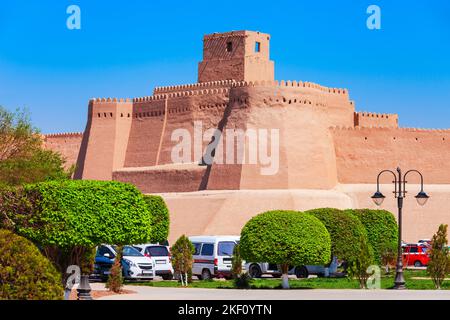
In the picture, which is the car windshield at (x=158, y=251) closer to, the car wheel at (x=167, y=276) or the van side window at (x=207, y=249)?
the car wheel at (x=167, y=276)

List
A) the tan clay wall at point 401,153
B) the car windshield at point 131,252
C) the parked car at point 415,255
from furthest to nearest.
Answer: the tan clay wall at point 401,153
the parked car at point 415,255
the car windshield at point 131,252

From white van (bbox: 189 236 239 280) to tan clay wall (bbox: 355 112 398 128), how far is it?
90.5 ft

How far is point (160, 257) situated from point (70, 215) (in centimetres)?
1012

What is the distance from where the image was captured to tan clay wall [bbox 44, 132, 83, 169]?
66562 millimetres

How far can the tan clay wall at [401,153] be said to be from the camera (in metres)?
53.4

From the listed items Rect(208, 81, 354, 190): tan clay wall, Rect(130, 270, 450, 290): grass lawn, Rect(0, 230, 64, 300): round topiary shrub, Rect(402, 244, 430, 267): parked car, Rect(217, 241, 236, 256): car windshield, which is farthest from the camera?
Rect(208, 81, 354, 190): tan clay wall

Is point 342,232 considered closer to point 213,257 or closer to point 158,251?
point 213,257

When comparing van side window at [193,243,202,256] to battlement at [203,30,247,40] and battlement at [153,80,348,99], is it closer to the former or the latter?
battlement at [153,80,348,99]

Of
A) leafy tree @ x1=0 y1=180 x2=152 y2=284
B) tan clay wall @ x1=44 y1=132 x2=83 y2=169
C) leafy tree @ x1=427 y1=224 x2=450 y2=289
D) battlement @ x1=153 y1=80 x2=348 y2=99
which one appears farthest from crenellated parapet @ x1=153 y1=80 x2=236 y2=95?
leafy tree @ x1=0 y1=180 x2=152 y2=284

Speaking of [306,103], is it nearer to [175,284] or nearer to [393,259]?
[393,259]

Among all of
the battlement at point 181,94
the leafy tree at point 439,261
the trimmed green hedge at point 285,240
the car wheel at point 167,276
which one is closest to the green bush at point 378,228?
the car wheel at point 167,276

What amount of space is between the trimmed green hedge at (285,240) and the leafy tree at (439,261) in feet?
9.41
